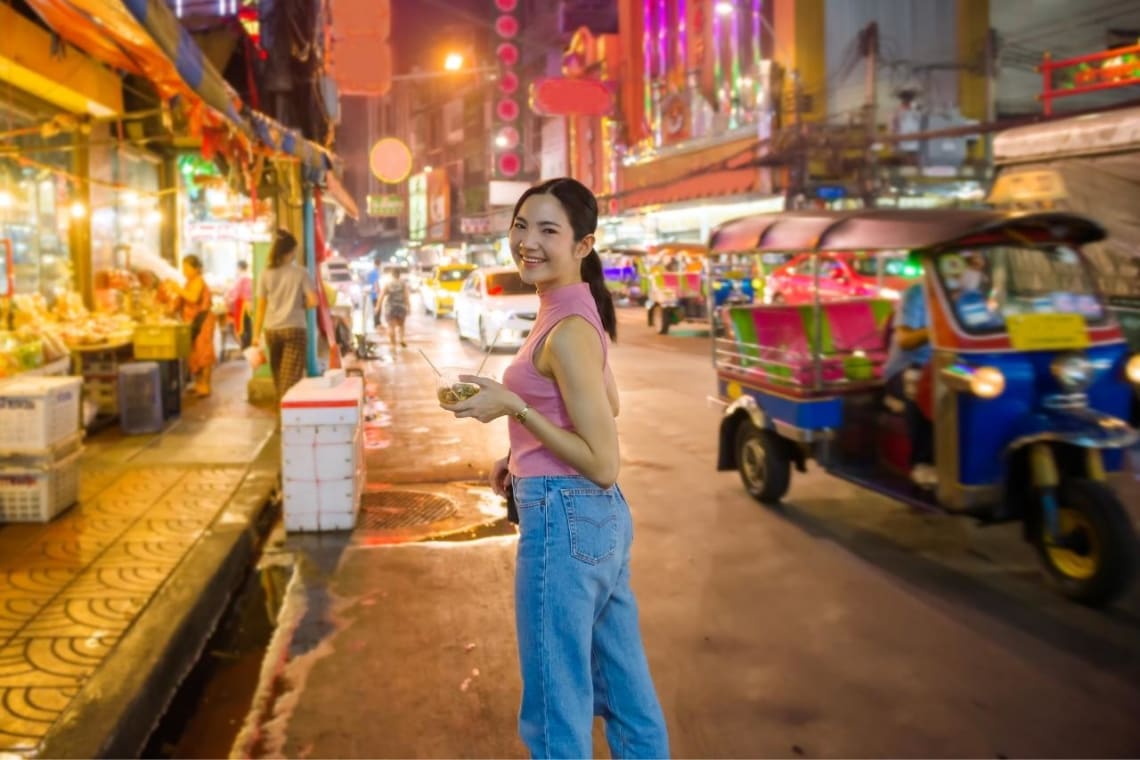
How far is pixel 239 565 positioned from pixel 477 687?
2.67 meters

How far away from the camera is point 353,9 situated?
14.5 meters

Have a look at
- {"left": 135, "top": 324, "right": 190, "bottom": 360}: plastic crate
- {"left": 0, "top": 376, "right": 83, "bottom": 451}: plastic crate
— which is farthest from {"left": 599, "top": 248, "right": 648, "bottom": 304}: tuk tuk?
{"left": 0, "top": 376, "right": 83, "bottom": 451}: plastic crate

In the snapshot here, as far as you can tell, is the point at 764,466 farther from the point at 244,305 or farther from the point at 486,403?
the point at 244,305

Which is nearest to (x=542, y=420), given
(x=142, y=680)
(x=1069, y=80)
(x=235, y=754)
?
(x=235, y=754)

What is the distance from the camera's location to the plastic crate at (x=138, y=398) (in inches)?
397

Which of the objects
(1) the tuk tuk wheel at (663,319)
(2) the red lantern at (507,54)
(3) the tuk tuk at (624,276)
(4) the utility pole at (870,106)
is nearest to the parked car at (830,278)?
(1) the tuk tuk wheel at (663,319)

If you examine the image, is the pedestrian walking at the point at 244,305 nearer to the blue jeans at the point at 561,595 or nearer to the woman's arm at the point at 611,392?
the woman's arm at the point at 611,392

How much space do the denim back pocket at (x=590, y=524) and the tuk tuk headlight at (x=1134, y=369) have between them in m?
4.30

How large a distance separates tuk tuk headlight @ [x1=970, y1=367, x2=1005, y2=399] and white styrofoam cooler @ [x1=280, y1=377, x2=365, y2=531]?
3900 millimetres

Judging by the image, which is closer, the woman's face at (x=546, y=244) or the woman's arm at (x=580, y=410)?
the woman's arm at (x=580, y=410)

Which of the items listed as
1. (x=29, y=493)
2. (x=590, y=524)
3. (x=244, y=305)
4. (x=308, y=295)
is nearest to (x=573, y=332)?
(x=590, y=524)

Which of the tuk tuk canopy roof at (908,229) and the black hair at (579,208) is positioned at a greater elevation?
the tuk tuk canopy roof at (908,229)

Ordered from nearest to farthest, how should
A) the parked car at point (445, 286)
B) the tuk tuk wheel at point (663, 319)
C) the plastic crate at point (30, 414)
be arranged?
the plastic crate at point (30, 414) < the tuk tuk wheel at point (663, 319) < the parked car at point (445, 286)

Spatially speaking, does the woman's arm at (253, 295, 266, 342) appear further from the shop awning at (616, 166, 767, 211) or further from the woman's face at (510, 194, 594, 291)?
the shop awning at (616, 166, 767, 211)
